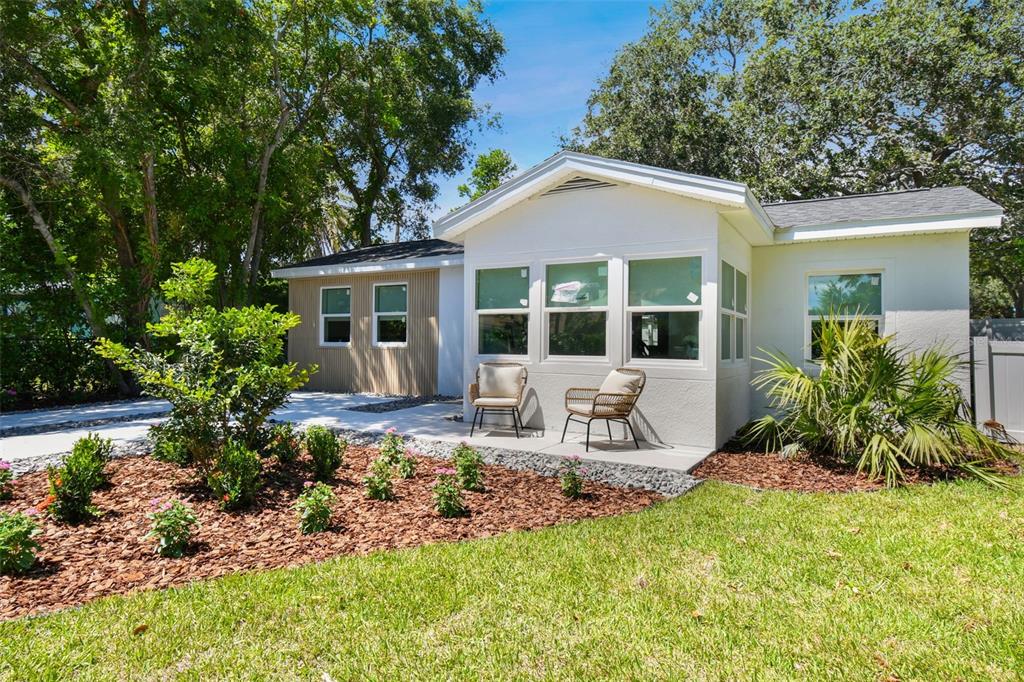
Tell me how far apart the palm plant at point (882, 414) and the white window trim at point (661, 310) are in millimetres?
964

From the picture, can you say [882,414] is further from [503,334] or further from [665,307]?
[503,334]

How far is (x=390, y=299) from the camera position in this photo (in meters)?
11.4

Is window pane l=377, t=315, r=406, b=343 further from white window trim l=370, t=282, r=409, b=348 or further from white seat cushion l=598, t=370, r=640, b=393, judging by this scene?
white seat cushion l=598, t=370, r=640, b=393

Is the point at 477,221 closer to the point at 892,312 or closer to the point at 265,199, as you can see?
the point at 892,312

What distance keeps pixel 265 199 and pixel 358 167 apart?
9.20 m

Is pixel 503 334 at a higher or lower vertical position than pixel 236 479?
higher

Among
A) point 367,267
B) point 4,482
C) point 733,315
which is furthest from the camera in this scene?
point 367,267

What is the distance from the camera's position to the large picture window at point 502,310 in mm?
7336

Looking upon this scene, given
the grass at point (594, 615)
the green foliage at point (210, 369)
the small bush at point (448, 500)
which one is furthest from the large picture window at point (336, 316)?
the grass at point (594, 615)

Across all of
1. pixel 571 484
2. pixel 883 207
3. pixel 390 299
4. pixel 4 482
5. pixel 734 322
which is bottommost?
pixel 571 484

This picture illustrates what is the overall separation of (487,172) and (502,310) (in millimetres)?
15014

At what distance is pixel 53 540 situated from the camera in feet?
11.0

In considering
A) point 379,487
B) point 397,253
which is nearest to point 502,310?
point 379,487

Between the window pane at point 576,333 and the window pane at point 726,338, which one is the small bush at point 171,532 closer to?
the window pane at point 576,333
